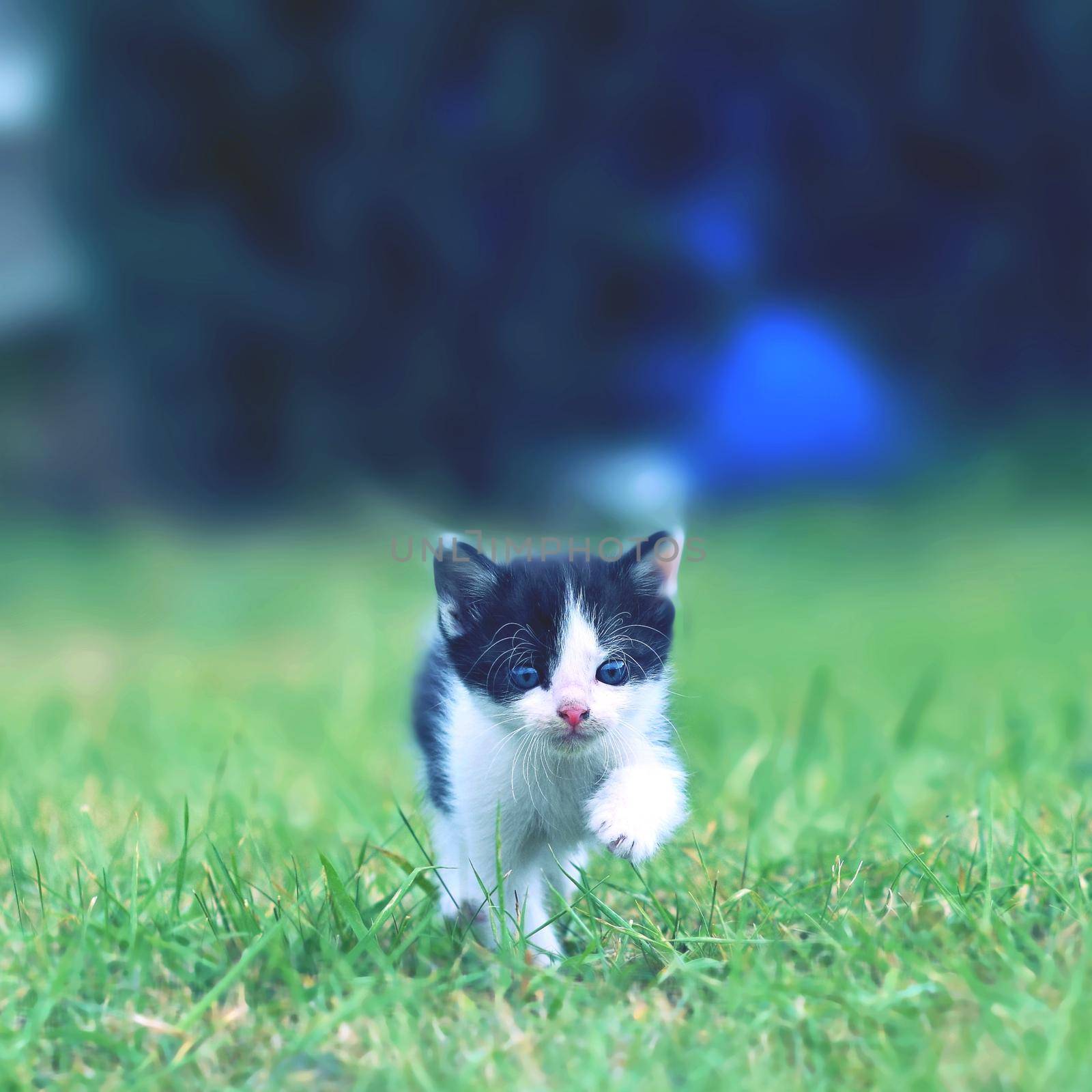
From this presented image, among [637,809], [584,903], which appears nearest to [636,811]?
[637,809]

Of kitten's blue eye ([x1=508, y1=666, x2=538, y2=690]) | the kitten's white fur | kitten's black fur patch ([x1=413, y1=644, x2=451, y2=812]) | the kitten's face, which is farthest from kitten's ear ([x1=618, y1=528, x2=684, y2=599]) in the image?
kitten's black fur patch ([x1=413, y1=644, x2=451, y2=812])

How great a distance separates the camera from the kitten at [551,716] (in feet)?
Result: 5.47

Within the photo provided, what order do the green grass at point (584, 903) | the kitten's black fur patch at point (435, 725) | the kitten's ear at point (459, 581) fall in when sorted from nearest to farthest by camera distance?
the green grass at point (584, 903) → the kitten's ear at point (459, 581) → the kitten's black fur patch at point (435, 725)

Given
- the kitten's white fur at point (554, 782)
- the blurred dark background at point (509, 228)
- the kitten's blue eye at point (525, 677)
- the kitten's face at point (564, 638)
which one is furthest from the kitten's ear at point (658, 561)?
the blurred dark background at point (509, 228)

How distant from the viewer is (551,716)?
64.8 inches

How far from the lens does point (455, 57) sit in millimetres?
6320

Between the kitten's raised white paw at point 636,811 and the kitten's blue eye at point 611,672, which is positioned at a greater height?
the kitten's blue eye at point 611,672

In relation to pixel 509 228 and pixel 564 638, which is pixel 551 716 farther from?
pixel 509 228

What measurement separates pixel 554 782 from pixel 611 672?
0.20 metres

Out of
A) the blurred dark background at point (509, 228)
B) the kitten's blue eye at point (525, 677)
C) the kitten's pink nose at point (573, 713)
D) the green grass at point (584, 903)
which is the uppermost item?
the blurred dark background at point (509, 228)

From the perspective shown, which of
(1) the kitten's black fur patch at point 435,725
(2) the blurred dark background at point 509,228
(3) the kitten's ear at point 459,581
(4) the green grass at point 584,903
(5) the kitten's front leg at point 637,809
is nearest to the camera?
(4) the green grass at point 584,903

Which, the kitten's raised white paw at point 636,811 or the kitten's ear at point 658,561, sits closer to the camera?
the kitten's raised white paw at point 636,811

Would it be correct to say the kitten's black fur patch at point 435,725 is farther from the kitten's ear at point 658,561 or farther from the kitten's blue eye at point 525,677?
the kitten's ear at point 658,561

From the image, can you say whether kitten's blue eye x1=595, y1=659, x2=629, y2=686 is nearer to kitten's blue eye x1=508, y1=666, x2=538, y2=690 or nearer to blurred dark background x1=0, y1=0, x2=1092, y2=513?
kitten's blue eye x1=508, y1=666, x2=538, y2=690
